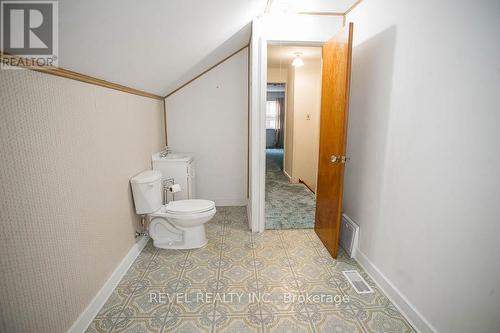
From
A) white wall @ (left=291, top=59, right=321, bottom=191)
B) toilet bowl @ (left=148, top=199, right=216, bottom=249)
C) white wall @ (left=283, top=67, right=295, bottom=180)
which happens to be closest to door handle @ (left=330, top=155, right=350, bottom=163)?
toilet bowl @ (left=148, top=199, right=216, bottom=249)

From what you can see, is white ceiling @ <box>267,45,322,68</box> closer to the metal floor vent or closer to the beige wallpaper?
the beige wallpaper

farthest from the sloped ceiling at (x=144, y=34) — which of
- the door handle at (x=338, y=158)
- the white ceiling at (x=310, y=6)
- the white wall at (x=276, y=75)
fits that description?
the white wall at (x=276, y=75)

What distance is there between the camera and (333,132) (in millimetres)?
2135

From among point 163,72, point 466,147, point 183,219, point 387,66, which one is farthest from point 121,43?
point 466,147

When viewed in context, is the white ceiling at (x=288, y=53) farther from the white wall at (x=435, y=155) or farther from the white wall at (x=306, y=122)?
the white wall at (x=435, y=155)

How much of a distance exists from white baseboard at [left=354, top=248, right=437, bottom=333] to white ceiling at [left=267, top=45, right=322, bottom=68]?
A: 264cm

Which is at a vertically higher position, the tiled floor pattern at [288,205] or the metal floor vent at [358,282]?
the tiled floor pattern at [288,205]

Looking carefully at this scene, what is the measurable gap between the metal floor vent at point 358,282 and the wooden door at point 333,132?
0.22 metres

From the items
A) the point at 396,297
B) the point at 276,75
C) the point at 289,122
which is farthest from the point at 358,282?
the point at 276,75

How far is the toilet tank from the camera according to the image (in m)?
2.12

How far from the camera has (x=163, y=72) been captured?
223cm

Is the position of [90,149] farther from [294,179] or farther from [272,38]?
[294,179]

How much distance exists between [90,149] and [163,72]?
1.03 metres

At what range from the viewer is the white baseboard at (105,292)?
1413 millimetres
